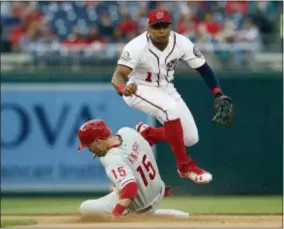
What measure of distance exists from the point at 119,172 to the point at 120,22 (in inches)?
342

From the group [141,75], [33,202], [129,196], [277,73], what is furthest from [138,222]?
[277,73]

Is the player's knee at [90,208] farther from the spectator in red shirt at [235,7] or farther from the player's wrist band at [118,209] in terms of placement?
the spectator in red shirt at [235,7]

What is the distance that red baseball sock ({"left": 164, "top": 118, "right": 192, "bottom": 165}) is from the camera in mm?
10109

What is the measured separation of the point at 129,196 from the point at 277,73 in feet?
22.1

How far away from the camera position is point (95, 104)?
15.7m

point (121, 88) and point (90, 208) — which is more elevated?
point (121, 88)

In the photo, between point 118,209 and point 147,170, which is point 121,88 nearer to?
point 147,170

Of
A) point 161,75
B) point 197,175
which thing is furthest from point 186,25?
point 197,175

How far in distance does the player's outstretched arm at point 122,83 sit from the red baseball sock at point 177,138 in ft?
2.12

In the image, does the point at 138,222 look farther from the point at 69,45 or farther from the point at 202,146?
the point at 69,45

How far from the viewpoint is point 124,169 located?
947 centimetres

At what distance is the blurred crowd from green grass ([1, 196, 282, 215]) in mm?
2690

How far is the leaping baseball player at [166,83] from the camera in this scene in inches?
391

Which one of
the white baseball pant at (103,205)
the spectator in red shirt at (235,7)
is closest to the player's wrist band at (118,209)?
the white baseball pant at (103,205)
